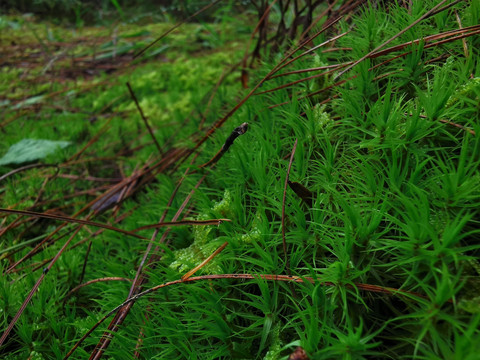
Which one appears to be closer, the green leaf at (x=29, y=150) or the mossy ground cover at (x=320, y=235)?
the mossy ground cover at (x=320, y=235)

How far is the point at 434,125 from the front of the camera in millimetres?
970

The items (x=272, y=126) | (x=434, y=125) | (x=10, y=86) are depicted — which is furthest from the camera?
(x=10, y=86)

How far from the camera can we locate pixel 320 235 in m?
0.92

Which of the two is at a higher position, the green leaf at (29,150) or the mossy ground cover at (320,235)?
the green leaf at (29,150)

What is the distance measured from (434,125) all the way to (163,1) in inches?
276

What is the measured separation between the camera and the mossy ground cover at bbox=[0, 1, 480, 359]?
76 cm

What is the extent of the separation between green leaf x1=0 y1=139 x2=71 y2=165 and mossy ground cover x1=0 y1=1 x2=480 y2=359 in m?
0.45

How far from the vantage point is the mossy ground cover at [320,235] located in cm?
76

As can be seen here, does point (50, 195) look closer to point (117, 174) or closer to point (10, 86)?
point (117, 174)

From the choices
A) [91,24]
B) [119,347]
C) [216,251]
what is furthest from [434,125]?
[91,24]

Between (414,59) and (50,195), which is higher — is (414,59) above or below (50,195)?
above

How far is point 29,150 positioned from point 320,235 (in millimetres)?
2242

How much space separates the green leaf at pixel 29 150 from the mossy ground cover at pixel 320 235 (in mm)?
450

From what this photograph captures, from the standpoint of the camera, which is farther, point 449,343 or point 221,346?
point 221,346
